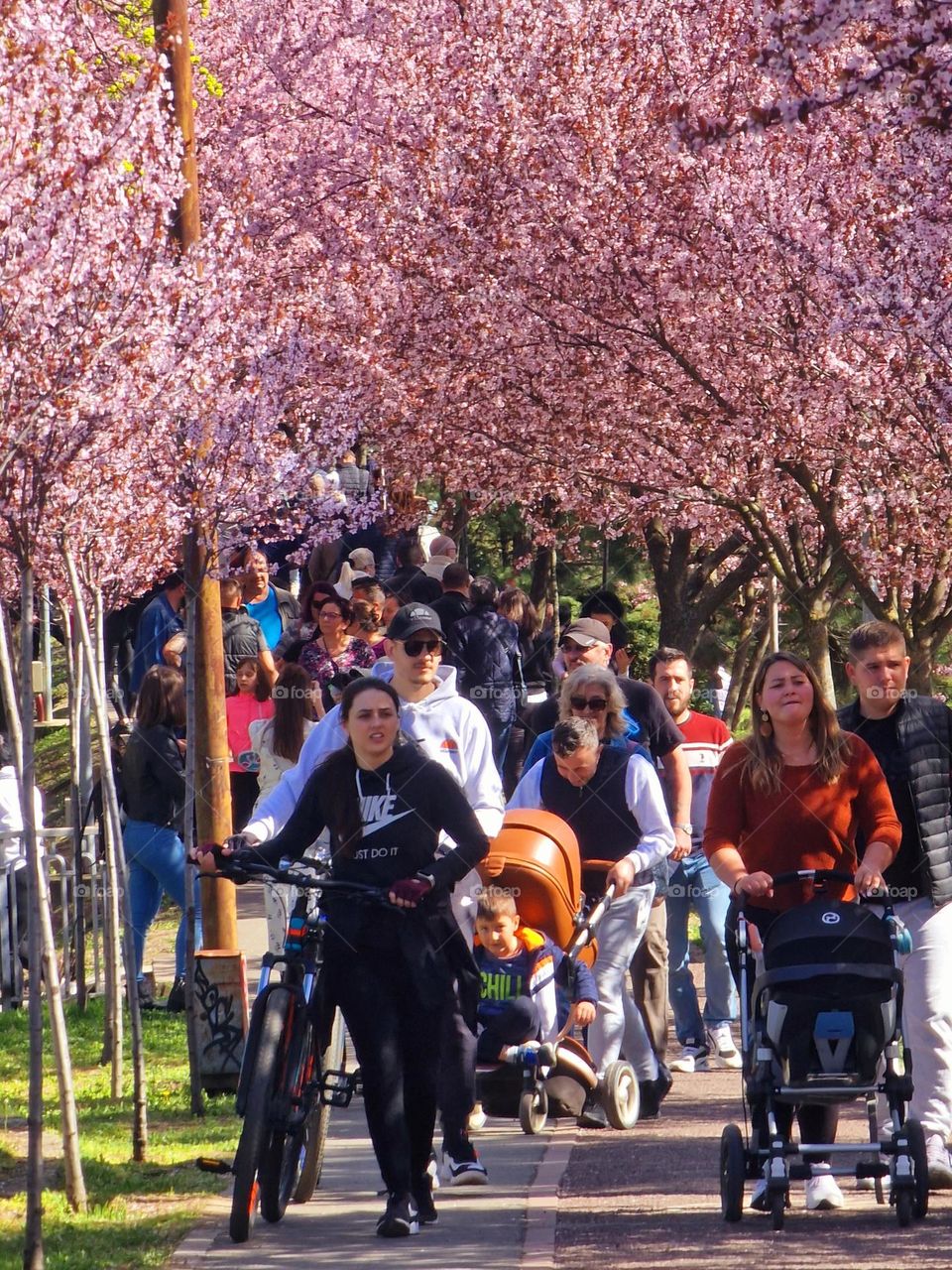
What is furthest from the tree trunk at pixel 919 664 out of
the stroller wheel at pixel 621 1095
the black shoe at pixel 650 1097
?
the stroller wheel at pixel 621 1095

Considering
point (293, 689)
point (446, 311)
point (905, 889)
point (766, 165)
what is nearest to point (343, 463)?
point (446, 311)

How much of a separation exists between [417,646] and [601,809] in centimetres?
128

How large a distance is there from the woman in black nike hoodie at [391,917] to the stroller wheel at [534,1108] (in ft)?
5.13

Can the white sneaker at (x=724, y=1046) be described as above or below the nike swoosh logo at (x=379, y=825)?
below

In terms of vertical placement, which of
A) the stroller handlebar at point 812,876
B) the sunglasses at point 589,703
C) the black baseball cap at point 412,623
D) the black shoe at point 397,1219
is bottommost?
the black shoe at point 397,1219

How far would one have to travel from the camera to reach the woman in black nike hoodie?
22.7 feet

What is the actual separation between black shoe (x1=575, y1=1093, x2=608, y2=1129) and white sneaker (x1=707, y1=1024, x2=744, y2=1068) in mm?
1564

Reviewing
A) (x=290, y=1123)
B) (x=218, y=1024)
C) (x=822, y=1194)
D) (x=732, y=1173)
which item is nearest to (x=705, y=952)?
(x=218, y=1024)

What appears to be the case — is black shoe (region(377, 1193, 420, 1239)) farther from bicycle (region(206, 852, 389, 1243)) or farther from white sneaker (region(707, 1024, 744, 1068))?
white sneaker (region(707, 1024, 744, 1068))

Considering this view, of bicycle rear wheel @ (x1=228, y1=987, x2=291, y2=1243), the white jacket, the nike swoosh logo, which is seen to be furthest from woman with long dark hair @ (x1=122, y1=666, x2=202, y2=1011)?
bicycle rear wheel @ (x1=228, y1=987, x2=291, y2=1243)

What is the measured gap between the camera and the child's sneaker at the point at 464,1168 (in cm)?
760

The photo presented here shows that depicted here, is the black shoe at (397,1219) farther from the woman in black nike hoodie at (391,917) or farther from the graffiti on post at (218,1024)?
the graffiti on post at (218,1024)

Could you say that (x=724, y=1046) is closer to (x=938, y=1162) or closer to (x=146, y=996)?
(x=938, y=1162)

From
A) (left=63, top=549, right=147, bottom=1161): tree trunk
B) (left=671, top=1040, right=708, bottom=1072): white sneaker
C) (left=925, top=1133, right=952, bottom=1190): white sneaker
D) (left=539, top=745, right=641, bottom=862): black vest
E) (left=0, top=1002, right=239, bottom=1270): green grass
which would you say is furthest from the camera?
(left=671, top=1040, right=708, bottom=1072): white sneaker
